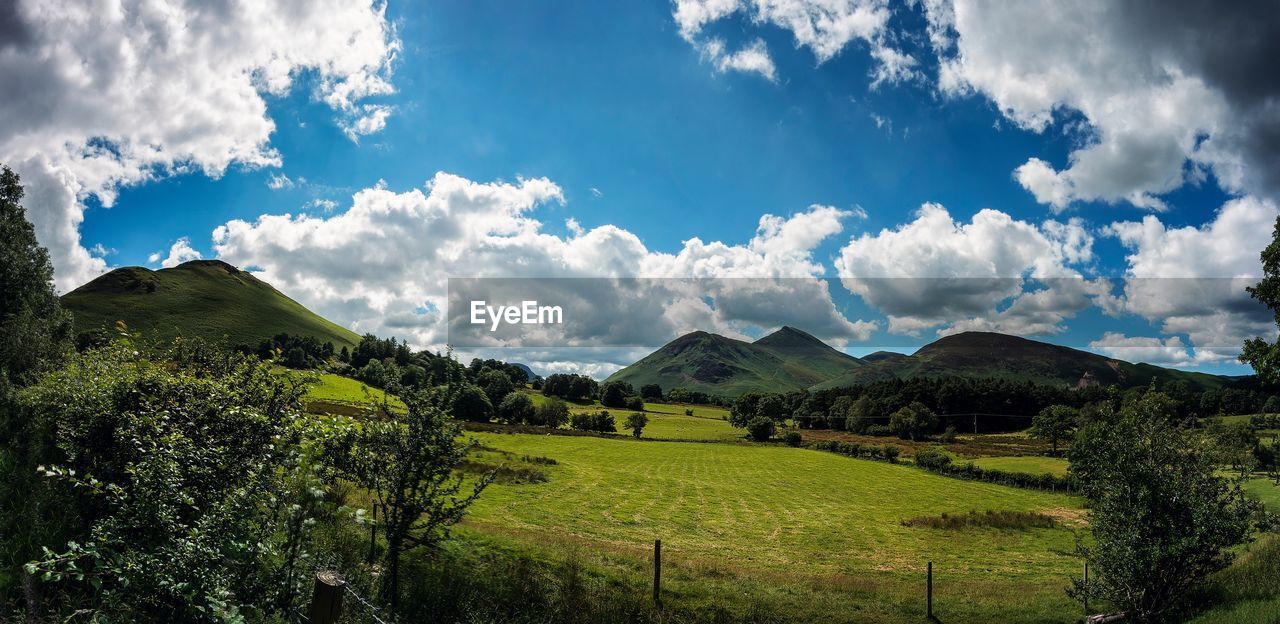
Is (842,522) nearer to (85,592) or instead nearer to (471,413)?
(85,592)

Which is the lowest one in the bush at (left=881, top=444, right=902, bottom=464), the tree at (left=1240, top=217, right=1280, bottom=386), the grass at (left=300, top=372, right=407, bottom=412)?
the bush at (left=881, top=444, right=902, bottom=464)

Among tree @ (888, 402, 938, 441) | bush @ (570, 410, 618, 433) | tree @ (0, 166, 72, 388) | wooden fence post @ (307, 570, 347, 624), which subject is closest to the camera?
wooden fence post @ (307, 570, 347, 624)

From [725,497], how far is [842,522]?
44.5ft

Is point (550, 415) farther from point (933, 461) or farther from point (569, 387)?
point (933, 461)

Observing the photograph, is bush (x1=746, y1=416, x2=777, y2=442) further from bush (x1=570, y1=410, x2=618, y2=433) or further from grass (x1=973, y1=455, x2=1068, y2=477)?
grass (x1=973, y1=455, x2=1068, y2=477)

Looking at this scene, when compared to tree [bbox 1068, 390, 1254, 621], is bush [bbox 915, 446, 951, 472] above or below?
below

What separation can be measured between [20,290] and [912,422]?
171 metres

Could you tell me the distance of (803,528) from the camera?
46.8m

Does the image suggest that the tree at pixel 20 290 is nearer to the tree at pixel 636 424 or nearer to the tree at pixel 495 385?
the tree at pixel 495 385

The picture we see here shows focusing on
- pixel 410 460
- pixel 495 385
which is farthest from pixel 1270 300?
pixel 495 385

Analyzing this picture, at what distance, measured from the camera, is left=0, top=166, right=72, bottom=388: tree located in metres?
40.5

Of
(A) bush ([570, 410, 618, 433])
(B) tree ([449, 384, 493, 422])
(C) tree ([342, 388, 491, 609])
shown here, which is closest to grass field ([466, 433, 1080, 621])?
(C) tree ([342, 388, 491, 609])

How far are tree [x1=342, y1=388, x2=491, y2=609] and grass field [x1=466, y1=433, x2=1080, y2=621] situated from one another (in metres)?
13.5

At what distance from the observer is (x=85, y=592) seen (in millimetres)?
8906
